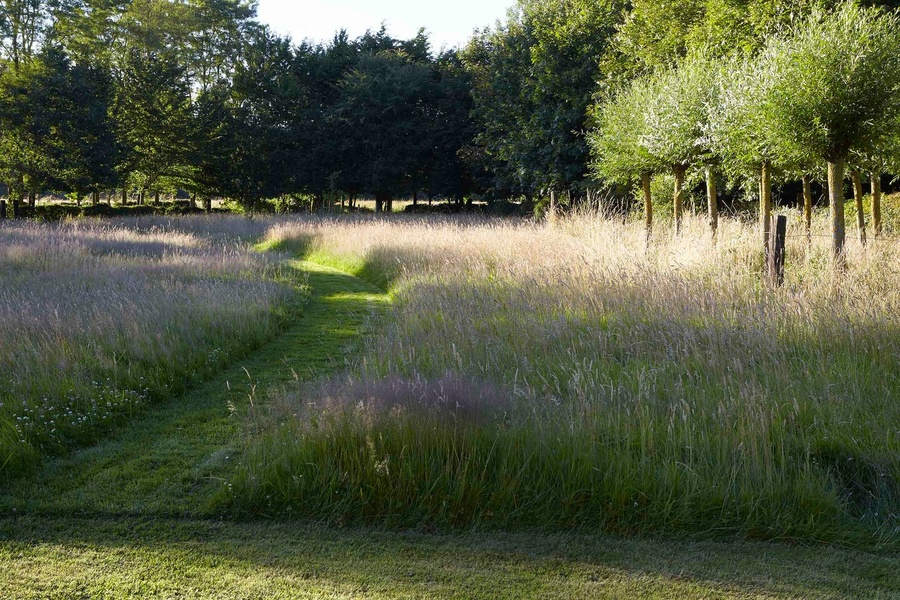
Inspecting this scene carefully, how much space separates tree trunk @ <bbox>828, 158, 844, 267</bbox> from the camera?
8.36m

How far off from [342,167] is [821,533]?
100 ft

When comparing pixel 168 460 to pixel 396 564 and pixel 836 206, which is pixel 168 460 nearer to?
pixel 396 564

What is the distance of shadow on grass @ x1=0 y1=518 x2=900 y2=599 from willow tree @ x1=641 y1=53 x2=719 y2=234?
29.4 feet

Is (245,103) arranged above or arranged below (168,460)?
above

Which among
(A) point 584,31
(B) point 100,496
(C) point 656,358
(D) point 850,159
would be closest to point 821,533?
(C) point 656,358

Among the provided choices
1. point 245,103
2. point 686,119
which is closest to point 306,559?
point 686,119

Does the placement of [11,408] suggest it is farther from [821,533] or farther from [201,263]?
[201,263]

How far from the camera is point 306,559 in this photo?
3113 mm

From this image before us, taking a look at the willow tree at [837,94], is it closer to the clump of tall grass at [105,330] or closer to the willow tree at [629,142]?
the willow tree at [629,142]

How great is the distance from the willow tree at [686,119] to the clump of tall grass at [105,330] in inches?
275

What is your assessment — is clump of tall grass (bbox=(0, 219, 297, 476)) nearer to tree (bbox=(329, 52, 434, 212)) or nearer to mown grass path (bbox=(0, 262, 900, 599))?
mown grass path (bbox=(0, 262, 900, 599))

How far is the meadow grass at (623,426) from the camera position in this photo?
3.53 metres

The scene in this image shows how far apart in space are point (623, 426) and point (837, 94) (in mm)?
6441

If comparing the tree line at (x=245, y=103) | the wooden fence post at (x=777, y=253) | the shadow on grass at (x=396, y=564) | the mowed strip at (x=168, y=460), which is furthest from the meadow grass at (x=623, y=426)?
the tree line at (x=245, y=103)
